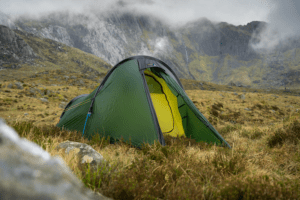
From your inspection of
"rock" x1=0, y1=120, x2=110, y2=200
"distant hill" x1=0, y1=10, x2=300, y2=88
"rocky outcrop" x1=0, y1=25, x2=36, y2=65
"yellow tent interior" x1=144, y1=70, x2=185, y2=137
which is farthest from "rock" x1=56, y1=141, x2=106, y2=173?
"distant hill" x1=0, y1=10, x2=300, y2=88

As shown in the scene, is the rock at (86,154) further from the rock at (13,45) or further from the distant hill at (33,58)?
the rock at (13,45)

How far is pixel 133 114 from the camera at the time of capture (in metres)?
3.96

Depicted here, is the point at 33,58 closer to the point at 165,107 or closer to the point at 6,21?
the point at 165,107

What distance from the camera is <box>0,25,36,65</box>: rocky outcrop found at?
60.8m

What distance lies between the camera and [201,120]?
4.67 m

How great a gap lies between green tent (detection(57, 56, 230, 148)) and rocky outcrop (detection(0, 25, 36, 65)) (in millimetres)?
76923

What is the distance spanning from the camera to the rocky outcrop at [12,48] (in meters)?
60.8

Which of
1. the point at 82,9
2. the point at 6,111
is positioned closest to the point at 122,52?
the point at 82,9

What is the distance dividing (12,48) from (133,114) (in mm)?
86644

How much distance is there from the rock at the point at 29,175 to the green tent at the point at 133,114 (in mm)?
2529

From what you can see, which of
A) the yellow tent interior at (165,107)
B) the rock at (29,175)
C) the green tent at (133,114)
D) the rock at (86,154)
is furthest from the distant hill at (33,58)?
the rock at (29,175)

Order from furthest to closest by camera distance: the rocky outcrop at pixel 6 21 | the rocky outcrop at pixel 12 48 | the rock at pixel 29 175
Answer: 1. the rocky outcrop at pixel 6 21
2. the rocky outcrop at pixel 12 48
3. the rock at pixel 29 175

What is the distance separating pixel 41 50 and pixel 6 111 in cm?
8785

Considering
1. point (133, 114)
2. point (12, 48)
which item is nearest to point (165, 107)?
point (133, 114)
